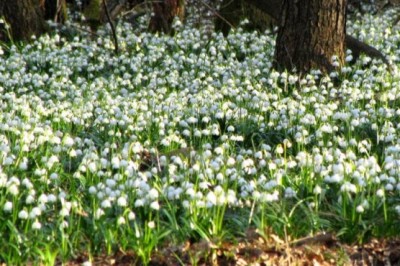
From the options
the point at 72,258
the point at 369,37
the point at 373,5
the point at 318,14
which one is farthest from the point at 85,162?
the point at 373,5

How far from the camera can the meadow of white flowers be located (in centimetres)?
489

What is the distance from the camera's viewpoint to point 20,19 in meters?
11.1

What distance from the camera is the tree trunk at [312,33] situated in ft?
28.2

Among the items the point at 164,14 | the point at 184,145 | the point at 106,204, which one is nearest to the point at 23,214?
the point at 106,204

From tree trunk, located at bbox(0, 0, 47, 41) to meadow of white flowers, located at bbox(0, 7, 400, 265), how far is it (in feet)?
1.00

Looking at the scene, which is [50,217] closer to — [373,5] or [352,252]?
[352,252]

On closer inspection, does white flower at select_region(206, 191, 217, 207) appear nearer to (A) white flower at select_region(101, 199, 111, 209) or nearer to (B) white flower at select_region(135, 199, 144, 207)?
(B) white flower at select_region(135, 199, 144, 207)

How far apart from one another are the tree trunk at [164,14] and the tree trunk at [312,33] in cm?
355

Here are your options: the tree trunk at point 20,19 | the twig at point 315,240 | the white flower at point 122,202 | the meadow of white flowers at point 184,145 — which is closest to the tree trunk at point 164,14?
the meadow of white flowers at point 184,145

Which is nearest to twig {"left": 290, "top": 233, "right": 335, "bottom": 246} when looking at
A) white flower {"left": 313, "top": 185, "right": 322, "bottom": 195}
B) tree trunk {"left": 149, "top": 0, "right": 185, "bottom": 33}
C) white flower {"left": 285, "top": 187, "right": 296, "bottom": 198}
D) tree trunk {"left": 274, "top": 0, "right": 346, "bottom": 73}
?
white flower {"left": 313, "top": 185, "right": 322, "bottom": 195}

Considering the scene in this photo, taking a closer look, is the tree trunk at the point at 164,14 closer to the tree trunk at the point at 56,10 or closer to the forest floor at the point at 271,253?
the tree trunk at the point at 56,10

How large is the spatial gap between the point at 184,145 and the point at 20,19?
529 cm

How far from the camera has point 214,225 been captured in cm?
478

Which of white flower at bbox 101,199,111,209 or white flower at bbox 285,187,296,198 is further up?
white flower at bbox 285,187,296,198
